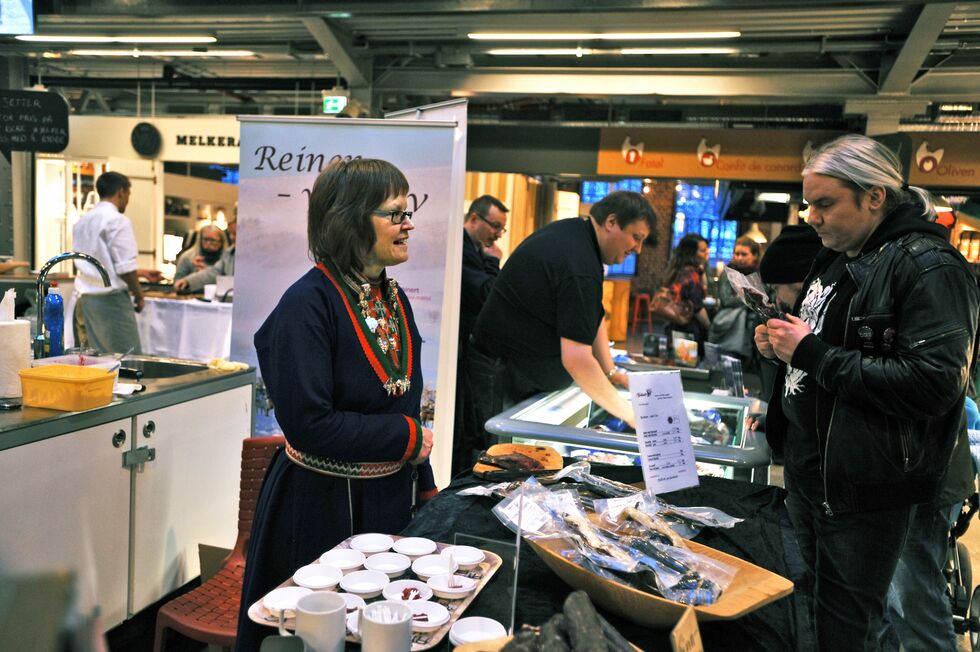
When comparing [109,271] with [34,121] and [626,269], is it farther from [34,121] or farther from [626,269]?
[626,269]

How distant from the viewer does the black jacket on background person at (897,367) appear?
1.68 metres

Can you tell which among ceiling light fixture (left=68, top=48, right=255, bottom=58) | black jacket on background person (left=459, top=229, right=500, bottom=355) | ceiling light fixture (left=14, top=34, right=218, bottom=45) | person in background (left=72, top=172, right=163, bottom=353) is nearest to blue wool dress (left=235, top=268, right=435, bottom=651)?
black jacket on background person (left=459, top=229, right=500, bottom=355)

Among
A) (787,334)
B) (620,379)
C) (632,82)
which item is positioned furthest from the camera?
(632,82)

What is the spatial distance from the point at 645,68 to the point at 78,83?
7.80 metres

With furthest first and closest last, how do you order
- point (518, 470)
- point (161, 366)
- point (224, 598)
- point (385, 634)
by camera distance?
point (161, 366), point (224, 598), point (518, 470), point (385, 634)

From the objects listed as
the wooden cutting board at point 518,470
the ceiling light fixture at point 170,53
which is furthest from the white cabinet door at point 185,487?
the ceiling light fixture at point 170,53

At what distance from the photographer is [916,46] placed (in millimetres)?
5906

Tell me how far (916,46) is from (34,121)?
787 cm

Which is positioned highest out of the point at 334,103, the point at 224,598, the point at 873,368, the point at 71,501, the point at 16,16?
the point at 16,16

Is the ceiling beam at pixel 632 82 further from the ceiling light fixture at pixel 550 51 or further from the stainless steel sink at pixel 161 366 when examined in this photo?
the stainless steel sink at pixel 161 366

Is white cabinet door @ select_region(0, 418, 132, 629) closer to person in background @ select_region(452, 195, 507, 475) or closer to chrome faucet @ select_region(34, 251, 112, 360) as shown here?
chrome faucet @ select_region(34, 251, 112, 360)

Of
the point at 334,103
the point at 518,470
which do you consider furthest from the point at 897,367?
the point at 334,103

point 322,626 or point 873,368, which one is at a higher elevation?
point 873,368

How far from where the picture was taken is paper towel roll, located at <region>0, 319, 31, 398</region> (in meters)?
2.45
